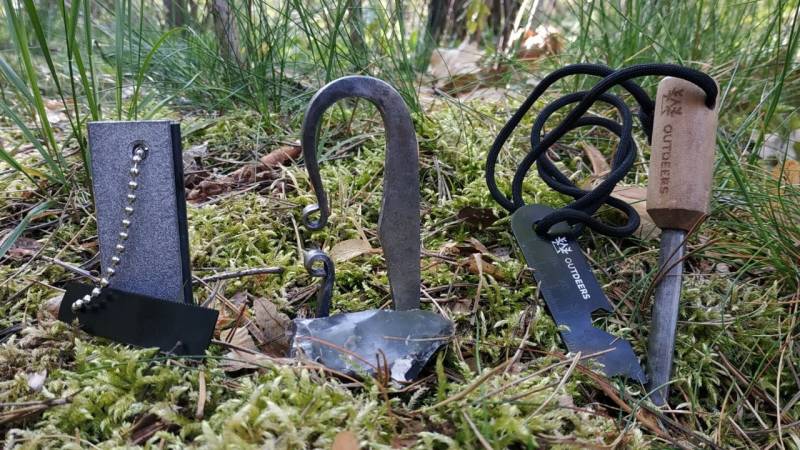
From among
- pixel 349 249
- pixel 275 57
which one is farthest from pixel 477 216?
pixel 275 57

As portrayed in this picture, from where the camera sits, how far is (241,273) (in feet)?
3.98

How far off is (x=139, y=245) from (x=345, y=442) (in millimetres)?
553

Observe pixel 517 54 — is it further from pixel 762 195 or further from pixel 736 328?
pixel 736 328

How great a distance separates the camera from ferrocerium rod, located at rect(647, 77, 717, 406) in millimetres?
1106

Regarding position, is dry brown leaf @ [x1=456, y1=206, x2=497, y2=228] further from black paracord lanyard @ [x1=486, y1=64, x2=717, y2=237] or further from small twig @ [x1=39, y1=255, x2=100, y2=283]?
small twig @ [x1=39, y1=255, x2=100, y2=283]

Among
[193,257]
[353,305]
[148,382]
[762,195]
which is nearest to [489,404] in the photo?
[353,305]

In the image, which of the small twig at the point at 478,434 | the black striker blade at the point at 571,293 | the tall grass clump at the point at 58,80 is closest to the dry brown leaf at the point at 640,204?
the black striker blade at the point at 571,293

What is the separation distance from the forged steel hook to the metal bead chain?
0.30 m

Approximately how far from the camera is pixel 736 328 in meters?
1.18

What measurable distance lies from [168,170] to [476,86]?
5.45ft

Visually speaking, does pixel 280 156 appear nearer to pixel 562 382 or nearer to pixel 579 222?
pixel 579 222

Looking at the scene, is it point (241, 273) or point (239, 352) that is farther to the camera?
point (241, 273)

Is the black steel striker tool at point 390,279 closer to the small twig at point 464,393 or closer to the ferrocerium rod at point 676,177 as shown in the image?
the small twig at point 464,393

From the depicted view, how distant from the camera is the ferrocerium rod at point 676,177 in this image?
111cm
